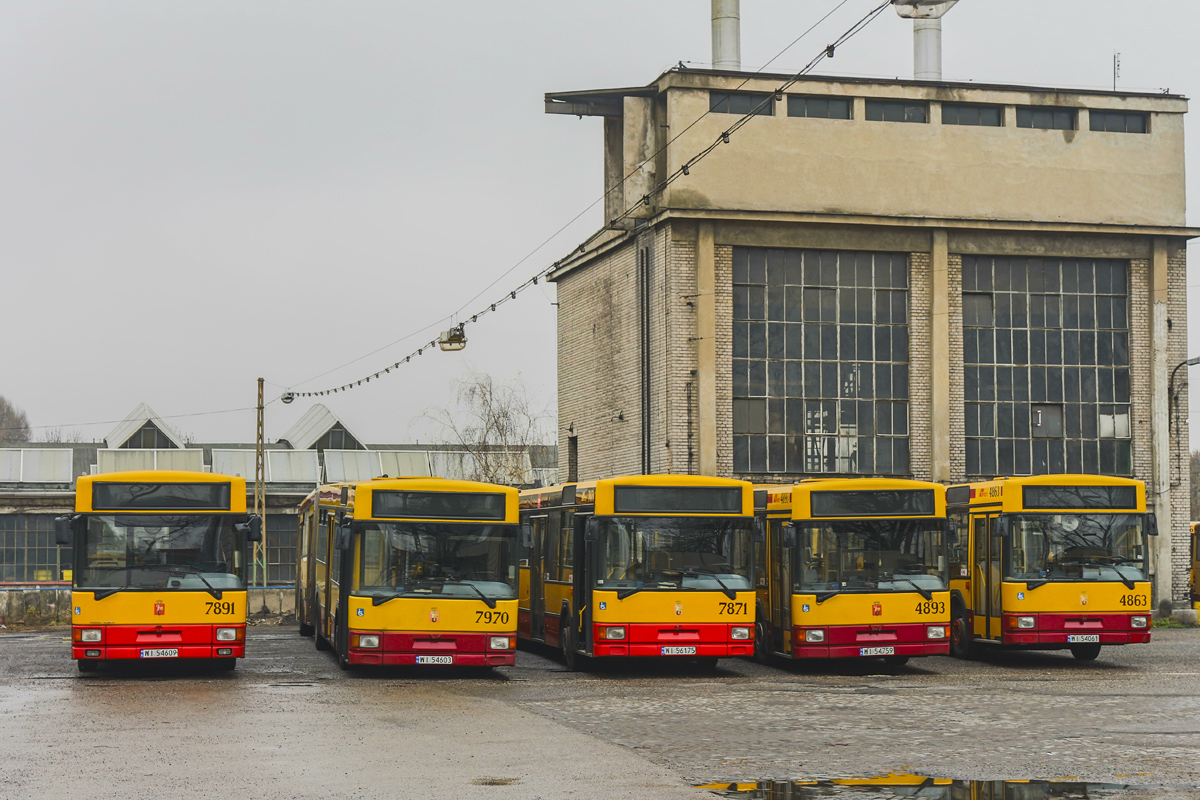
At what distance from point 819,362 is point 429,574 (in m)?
18.0

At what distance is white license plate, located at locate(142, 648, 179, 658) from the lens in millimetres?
19531

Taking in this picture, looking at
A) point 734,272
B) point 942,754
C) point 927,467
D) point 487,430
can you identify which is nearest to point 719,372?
point 734,272

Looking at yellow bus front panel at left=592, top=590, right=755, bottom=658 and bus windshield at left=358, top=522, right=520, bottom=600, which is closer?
bus windshield at left=358, top=522, right=520, bottom=600

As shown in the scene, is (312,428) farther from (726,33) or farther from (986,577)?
(986,577)

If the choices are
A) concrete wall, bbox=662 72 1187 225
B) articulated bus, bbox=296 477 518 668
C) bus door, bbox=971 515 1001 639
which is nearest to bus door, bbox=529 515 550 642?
articulated bus, bbox=296 477 518 668

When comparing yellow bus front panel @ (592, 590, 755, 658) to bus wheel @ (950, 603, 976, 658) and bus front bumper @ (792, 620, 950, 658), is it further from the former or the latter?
bus wheel @ (950, 603, 976, 658)

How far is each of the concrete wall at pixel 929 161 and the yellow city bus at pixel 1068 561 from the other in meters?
14.4

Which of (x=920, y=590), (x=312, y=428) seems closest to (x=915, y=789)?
(x=920, y=590)

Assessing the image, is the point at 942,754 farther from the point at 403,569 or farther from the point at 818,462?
the point at 818,462

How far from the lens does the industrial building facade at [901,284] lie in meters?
35.3

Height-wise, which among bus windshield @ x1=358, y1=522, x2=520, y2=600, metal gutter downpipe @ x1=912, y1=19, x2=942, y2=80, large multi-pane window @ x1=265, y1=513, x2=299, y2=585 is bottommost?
→ large multi-pane window @ x1=265, y1=513, x2=299, y2=585

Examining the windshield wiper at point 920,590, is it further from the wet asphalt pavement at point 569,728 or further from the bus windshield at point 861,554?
the wet asphalt pavement at point 569,728

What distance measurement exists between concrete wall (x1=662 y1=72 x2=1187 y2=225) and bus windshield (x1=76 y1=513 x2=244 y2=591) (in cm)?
1758

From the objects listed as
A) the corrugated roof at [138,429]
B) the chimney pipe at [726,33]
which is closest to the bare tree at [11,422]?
the corrugated roof at [138,429]
